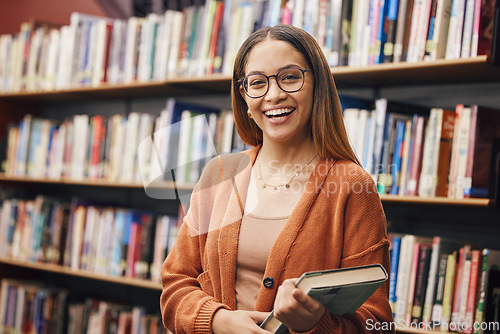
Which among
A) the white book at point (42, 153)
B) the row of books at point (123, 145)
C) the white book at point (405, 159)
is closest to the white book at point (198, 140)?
the row of books at point (123, 145)

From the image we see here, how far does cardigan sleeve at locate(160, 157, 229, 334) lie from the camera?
43.3 inches

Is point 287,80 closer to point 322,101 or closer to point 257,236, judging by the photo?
point 322,101

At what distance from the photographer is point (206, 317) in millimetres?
1062

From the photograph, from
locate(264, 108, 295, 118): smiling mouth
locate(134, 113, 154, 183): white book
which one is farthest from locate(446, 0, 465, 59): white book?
locate(134, 113, 154, 183): white book

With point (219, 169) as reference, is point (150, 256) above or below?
below

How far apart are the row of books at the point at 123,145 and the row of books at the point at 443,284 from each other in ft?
2.14

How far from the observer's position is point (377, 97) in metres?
2.01

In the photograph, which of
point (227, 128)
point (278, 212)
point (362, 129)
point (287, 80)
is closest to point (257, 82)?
point (287, 80)

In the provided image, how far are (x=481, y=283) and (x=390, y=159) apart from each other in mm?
443

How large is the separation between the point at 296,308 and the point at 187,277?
1.09 ft

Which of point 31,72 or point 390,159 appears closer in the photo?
point 390,159

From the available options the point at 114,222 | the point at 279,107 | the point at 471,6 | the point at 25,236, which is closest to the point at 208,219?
the point at 279,107

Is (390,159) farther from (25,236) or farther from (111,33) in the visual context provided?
(25,236)

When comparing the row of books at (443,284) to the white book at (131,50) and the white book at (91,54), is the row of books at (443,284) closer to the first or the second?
the white book at (131,50)
